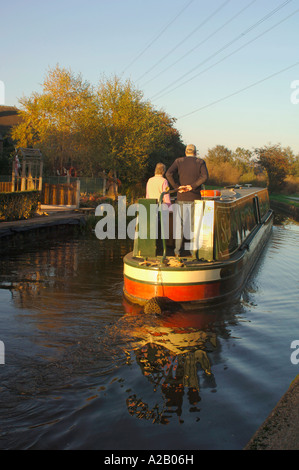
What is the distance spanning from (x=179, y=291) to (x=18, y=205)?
1354 centimetres

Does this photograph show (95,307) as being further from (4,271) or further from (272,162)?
(272,162)

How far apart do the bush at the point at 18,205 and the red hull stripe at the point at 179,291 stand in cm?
1165

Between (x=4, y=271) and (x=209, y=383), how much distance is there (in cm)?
778

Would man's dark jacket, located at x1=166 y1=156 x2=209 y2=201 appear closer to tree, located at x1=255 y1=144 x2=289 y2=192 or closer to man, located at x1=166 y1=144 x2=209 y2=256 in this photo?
man, located at x1=166 y1=144 x2=209 y2=256

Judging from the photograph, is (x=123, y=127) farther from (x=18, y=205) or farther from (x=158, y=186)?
(x=158, y=186)

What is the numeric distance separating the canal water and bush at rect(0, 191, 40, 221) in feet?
29.3

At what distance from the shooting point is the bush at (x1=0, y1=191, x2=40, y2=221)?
18.7 meters

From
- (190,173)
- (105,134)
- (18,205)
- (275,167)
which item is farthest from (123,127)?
(275,167)

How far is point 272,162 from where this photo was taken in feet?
189

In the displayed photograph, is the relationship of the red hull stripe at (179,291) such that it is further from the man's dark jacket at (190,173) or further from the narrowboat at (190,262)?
the man's dark jacket at (190,173)

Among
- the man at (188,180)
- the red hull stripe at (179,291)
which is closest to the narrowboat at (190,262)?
the red hull stripe at (179,291)

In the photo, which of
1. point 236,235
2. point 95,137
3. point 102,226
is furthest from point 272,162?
point 236,235

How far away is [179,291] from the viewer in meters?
7.92

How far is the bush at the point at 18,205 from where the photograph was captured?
18656 millimetres
